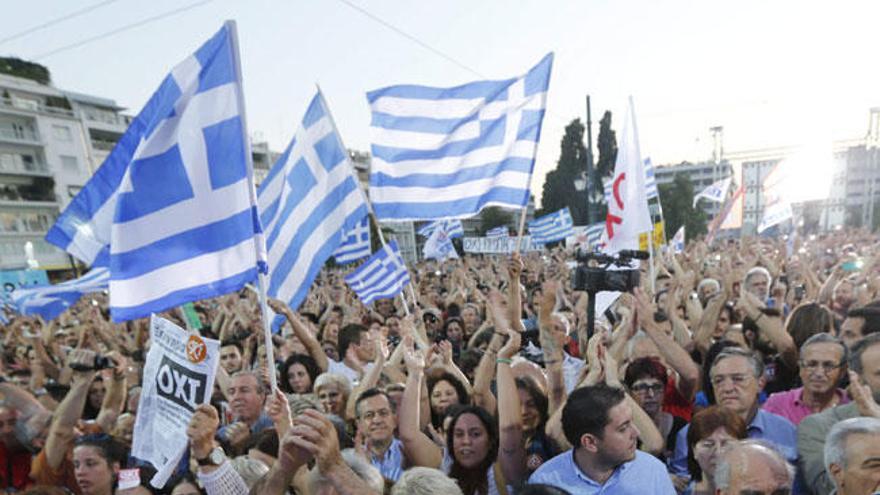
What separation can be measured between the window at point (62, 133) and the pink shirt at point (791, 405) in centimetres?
5678

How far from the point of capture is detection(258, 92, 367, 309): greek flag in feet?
16.9

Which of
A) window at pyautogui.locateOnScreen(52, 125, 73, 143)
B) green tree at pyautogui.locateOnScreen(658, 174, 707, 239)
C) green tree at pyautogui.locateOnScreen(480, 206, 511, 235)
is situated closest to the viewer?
window at pyautogui.locateOnScreen(52, 125, 73, 143)

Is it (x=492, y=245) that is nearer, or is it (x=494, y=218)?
(x=492, y=245)

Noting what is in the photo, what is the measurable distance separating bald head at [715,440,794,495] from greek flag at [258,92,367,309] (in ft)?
12.0

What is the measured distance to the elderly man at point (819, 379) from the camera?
10.3 ft

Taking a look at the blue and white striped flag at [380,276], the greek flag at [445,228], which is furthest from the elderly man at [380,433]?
the greek flag at [445,228]

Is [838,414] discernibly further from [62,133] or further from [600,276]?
[62,133]

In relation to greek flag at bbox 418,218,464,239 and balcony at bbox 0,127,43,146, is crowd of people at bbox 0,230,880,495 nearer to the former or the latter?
greek flag at bbox 418,218,464,239

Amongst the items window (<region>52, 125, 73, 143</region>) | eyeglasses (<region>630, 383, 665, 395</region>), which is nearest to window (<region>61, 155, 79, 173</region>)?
window (<region>52, 125, 73, 143</region>)

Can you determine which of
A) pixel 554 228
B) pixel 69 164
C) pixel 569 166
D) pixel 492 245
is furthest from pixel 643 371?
pixel 69 164

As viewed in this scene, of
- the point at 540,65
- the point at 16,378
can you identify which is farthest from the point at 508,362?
the point at 16,378

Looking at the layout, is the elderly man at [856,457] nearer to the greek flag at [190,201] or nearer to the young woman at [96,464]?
the greek flag at [190,201]

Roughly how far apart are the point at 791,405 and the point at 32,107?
57.1 metres

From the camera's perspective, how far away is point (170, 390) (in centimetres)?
296
